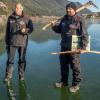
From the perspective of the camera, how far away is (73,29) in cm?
944

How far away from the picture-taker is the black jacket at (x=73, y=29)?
9328mm

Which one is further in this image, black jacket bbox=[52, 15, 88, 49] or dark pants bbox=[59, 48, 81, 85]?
dark pants bbox=[59, 48, 81, 85]

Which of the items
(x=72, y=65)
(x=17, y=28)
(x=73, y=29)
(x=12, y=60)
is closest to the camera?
(x=73, y=29)

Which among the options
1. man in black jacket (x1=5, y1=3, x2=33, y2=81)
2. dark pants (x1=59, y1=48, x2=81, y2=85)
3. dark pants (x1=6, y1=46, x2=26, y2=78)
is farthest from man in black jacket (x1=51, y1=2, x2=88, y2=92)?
dark pants (x1=6, y1=46, x2=26, y2=78)

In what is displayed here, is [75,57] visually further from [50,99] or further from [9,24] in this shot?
[9,24]

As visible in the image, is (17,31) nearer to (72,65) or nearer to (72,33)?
(72,33)

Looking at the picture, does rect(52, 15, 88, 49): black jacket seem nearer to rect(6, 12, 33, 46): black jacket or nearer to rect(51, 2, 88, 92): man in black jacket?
rect(51, 2, 88, 92): man in black jacket

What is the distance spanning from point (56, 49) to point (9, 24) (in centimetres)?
836

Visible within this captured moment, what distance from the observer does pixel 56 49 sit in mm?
18672

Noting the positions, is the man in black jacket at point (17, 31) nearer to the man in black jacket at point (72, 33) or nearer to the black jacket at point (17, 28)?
the black jacket at point (17, 28)

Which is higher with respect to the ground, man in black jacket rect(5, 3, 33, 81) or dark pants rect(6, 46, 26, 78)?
man in black jacket rect(5, 3, 33, 81)

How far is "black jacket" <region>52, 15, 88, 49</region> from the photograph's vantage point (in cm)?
933

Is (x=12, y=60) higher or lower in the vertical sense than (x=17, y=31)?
lower

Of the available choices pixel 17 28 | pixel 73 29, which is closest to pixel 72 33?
pixel 73 29
